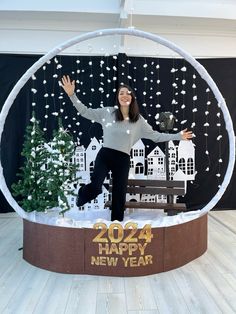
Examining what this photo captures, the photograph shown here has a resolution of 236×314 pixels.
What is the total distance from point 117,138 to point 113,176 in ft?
1.34

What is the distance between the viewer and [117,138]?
355 cm

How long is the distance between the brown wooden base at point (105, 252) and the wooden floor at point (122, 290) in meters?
0.07

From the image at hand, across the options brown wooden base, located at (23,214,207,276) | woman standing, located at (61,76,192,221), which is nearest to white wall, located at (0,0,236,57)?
woman standing, located at (61,76,192,221)

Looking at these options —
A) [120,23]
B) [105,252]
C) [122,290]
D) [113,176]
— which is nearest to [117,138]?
[113,176]

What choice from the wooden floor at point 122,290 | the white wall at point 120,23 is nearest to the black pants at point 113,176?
the wooden floor at point 122,290

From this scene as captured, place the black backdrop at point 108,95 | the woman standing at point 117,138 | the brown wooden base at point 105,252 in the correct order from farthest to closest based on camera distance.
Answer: the black backdrop at point 108,95 < the woman standing at point 117,138 < the brown wooden base at point 105,252

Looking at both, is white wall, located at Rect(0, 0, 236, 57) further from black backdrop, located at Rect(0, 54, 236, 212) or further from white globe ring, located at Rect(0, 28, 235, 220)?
white globe ring, located at Rect(0, 28, 235, 220)

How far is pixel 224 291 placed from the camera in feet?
9.22

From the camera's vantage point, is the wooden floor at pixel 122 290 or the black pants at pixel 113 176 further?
the black pants at pixel 113 176

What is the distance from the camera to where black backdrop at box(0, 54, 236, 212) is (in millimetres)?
5195

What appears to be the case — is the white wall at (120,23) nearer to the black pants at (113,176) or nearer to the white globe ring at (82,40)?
the white globe ring at (82,40)

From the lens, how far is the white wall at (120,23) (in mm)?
4715

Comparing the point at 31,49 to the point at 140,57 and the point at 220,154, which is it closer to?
the point at 140,57

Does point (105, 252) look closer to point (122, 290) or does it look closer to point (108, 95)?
point (122, 290)
